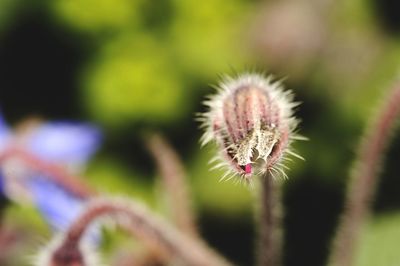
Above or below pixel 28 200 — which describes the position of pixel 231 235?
above

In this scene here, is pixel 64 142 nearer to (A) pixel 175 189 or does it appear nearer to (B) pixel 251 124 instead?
(A) pixel 175 189

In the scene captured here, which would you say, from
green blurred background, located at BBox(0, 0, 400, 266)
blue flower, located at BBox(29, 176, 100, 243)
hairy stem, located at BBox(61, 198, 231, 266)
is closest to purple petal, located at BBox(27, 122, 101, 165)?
blue flower, located at BBox(29, 176, 100, 243)

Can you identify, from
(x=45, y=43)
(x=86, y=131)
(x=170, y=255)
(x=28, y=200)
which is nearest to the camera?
(x=170, y=255)

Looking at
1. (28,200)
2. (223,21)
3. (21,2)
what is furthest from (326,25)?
(28,200)

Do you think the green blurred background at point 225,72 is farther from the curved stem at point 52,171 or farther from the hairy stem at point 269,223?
the hairy stem at point 269,223

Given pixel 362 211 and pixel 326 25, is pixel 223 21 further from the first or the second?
pixel 362 211

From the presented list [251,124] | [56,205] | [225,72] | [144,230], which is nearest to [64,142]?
[56,205]

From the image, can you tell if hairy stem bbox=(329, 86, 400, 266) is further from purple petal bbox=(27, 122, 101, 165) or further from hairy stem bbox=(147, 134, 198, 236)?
purple petal bbox=(27, 122, 101, 165)

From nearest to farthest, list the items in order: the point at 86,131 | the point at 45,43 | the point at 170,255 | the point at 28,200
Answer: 1. the point at 170,255
2. the point at 28,200
3. the point at 86,131
4. the point at 45,43
